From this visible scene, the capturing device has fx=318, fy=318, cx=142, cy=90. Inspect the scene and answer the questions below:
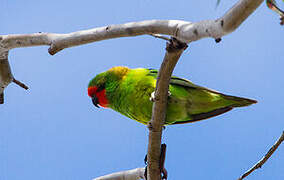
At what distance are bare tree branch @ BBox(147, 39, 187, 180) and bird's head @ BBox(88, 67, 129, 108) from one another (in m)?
1.18

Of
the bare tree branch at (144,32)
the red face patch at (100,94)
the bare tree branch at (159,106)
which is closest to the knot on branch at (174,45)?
the bare tree branch at (159,106)

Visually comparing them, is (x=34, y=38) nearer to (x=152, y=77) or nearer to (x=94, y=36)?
(x=94, y=36)

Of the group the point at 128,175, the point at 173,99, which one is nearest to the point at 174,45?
the point at 173,99

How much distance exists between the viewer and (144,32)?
2365mm

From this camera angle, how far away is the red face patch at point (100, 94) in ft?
14.0

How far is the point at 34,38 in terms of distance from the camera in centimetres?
314

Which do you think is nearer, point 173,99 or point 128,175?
point 173,99

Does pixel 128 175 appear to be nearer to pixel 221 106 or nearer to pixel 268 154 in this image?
pixel 221 106

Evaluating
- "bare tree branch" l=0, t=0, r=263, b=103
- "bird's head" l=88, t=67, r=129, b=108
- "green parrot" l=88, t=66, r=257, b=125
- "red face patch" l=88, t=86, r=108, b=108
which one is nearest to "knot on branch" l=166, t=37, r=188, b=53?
"bare tree branch" l=0, t=0, r=263, b=103

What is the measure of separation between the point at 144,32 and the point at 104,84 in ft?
6.73

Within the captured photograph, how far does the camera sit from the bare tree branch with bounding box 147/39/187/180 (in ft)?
8.20

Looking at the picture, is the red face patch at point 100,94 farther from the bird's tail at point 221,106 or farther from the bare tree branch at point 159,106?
the bare tree branch at point 159,106

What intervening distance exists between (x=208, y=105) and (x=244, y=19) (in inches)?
88.8

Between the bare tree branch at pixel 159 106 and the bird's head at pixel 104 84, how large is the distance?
3.89ft
